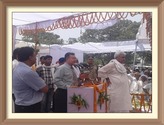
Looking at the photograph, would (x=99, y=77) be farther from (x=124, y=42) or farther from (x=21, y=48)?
(x=21, y=48)

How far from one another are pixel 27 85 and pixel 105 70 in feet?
1.21

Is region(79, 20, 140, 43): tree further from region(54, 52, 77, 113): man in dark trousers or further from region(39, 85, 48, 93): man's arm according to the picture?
region(39, 85, 48, 93): man's arm

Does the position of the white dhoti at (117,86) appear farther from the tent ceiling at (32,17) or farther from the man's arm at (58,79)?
the tent ceiling at (32,17)

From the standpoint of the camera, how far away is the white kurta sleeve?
2.07 metres

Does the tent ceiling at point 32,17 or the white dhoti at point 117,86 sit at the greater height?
the tent ceiling at point 32,17

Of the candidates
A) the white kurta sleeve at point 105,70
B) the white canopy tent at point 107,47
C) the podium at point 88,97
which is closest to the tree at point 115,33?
the white canopy tent at point 107,47

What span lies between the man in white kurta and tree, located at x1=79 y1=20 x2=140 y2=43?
80 millimetres

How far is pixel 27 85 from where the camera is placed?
6.80 feet

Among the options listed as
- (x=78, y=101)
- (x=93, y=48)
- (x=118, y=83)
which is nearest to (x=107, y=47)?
(x=93, y=48)

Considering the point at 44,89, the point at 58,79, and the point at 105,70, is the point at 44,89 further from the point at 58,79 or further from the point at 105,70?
the point at 105,70

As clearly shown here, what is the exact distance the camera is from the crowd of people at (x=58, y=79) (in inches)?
81.1

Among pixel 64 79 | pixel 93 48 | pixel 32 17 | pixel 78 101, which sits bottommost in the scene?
pixel 78 101

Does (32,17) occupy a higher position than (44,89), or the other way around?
(32,17)

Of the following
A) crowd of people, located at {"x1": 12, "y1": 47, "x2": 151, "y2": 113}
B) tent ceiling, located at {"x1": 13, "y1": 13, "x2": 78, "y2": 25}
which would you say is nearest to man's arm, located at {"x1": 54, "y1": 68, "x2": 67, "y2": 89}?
crowd of people, located at {"x1": 12, "y1": 47, "x2": 151, "y2": 113}
